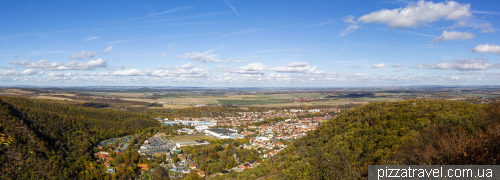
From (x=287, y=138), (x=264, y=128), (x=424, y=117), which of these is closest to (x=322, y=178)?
(x=424, y=117)

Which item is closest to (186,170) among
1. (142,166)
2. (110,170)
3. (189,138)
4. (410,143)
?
(142,166)

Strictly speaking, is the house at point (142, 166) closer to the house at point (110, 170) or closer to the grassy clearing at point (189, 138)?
the house at point (110, 170)

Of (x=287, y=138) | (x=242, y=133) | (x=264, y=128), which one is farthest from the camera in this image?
(x=264, y=128)

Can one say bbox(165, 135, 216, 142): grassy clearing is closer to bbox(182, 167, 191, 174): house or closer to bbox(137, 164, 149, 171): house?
bbox(137, 164, 149, 171): house

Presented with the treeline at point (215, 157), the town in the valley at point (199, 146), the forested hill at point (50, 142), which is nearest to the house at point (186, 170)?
the town in the valley at point (199, 146)

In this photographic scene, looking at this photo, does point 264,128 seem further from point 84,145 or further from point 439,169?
point 439,169

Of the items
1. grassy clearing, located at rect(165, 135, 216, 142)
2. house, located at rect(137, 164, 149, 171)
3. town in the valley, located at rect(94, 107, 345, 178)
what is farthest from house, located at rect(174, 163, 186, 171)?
grassy clearing, located at rect(165, 135, 216, 142)
